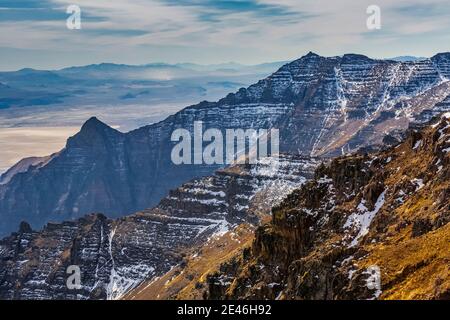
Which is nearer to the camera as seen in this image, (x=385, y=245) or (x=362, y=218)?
(x=385, y=245)

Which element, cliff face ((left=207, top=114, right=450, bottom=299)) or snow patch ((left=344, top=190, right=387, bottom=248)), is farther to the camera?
snow patch ((left=344, top=190, right=387, bottom=248))

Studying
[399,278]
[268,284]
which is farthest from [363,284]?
[268,284]

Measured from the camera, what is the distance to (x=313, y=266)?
157 m

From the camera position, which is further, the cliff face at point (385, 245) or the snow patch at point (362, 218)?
the snow patch at point (362, 218)

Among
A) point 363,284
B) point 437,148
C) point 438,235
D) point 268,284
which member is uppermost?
point 437,148

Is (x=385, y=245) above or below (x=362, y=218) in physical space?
below

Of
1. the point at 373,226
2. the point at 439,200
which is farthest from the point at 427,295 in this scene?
the point at 373,226

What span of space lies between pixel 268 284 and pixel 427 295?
87013mm

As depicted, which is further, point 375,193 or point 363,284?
point 375,193
